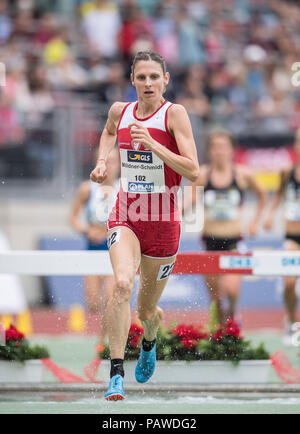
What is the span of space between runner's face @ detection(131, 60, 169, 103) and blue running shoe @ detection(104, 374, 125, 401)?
187 centimetres

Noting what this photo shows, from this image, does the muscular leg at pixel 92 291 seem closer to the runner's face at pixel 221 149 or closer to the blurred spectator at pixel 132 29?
the runner's face at pixel 221 149

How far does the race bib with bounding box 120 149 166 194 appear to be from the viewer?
244 inches

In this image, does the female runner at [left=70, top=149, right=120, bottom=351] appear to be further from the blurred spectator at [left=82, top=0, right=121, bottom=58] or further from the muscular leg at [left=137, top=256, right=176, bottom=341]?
the blurred spectator at [left=82, top=0, right=121, bottom=58]

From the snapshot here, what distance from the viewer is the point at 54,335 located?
1111 centimetres

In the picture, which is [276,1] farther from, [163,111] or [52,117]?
[163,111]

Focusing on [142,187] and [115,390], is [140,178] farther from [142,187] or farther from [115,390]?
[115,390]

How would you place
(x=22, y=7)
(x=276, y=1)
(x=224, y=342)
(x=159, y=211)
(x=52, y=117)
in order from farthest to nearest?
(x=276, y=1)
(x=22, y=7)
(x=52, y=117)
(x=224, y=342)
(x=159, y=211)

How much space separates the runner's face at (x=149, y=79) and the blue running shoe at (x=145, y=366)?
1.92m

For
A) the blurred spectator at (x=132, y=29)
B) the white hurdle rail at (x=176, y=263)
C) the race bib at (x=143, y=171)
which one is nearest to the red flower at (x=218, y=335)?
the white hurdle rail at (x=176, y=263)

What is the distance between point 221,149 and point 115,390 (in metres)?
4.53

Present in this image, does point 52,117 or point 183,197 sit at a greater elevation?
point 52,117

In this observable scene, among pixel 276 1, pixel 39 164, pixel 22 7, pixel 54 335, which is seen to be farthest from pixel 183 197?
pixel 276 1

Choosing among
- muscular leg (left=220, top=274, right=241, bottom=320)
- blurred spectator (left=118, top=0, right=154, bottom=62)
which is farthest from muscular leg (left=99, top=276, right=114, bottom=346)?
blurred spectator (left=118, top=0, right=154, bottom=62)

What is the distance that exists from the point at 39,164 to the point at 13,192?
67 cm
